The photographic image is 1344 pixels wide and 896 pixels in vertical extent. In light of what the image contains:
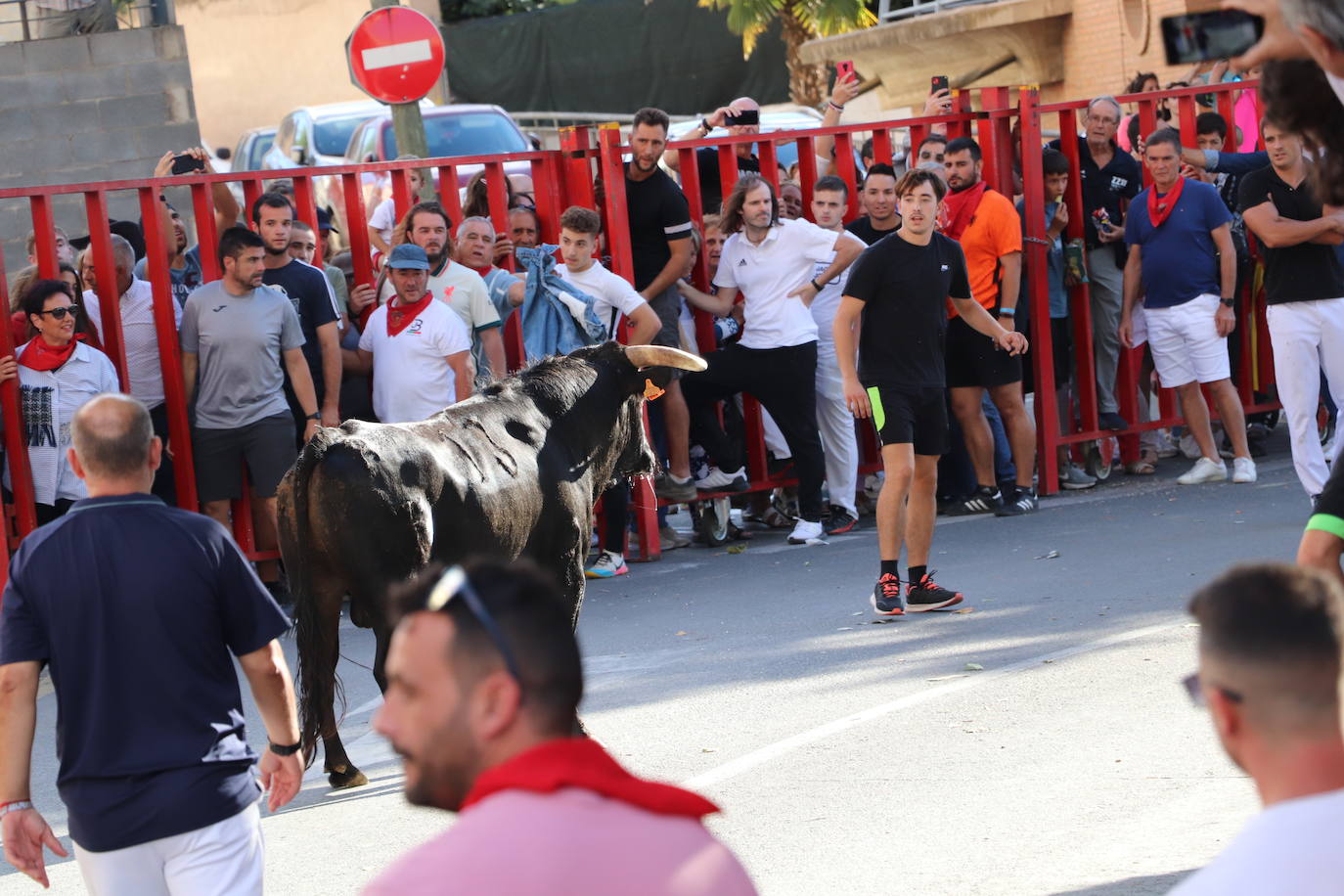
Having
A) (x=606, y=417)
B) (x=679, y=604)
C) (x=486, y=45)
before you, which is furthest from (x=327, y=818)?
(x=486, y=45)

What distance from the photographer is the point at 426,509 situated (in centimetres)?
688

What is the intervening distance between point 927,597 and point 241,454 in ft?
13.5

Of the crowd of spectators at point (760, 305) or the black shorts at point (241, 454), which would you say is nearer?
the crowd of spectators at point (760, 305)

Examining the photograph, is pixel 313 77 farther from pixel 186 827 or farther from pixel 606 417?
pixel 186 827

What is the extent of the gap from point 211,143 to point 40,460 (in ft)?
80.2

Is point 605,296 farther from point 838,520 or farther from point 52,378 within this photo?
point 52,378

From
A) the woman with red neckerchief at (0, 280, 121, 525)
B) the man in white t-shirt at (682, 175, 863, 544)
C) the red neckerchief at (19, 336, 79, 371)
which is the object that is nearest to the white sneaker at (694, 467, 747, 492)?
the man in white t-shirt at (682, 175, 863, 544)

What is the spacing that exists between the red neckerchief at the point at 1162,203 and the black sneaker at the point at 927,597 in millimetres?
4295

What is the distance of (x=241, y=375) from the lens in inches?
391

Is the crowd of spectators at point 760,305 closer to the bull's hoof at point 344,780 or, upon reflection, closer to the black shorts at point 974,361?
the black shorts at point 974,361

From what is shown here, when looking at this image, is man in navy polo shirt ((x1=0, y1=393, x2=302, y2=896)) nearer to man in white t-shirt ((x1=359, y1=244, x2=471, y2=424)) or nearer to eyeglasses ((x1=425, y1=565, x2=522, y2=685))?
eyeglasses ((x1=425, y1=565, x2=522, y2=685))

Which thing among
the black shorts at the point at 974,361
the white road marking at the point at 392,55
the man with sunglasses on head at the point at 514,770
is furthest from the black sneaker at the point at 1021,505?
the man with sunglasses on head at the point at 514,770

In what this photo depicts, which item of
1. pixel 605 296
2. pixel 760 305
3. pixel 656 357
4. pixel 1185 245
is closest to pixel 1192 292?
pixel 1185 245

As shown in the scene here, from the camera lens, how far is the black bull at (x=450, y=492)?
6.67 metres
